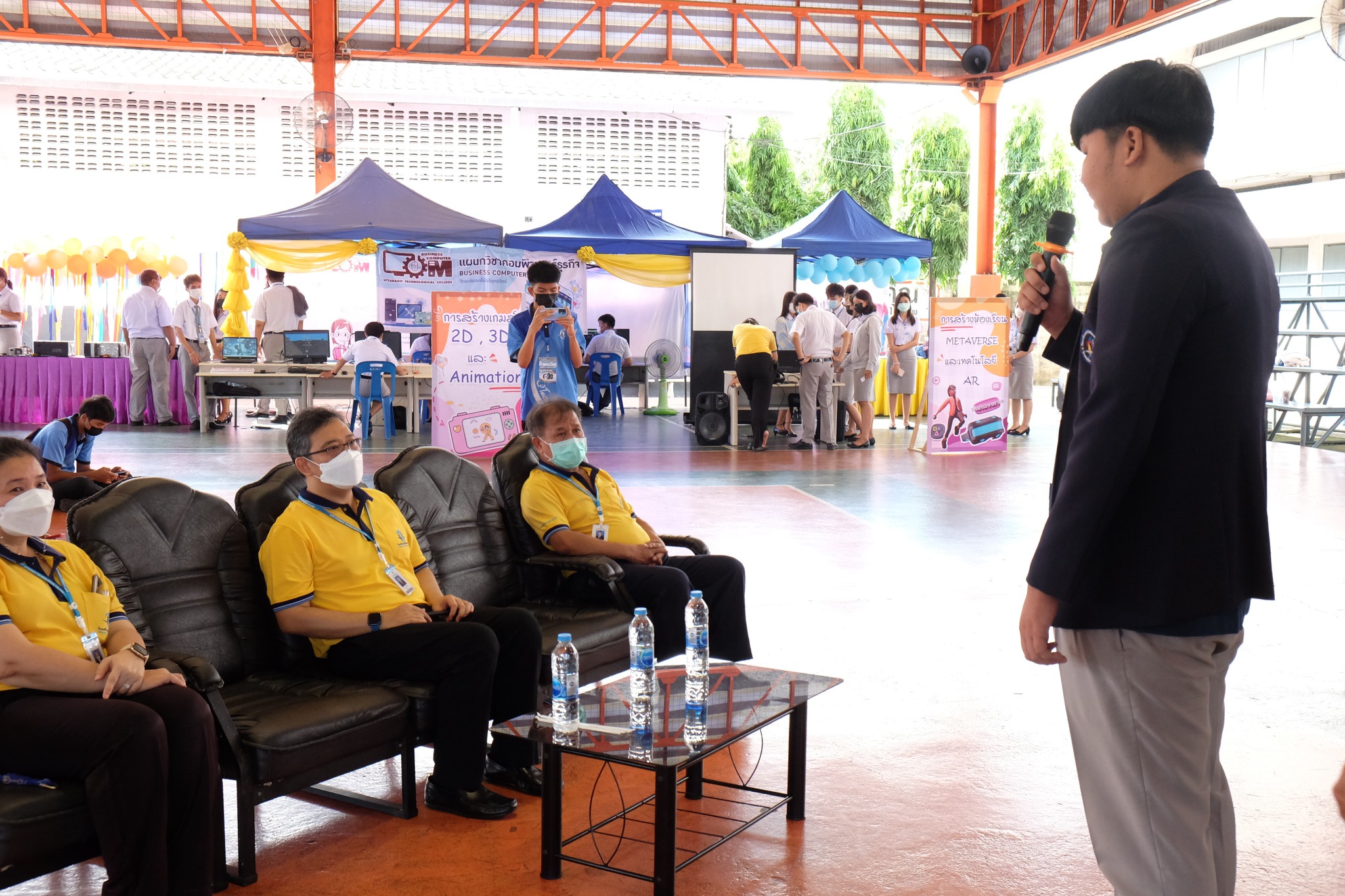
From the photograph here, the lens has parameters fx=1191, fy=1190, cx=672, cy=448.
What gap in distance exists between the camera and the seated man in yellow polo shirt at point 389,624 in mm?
3148

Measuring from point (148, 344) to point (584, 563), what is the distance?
35.3ft

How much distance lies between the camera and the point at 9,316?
13258 millimetres

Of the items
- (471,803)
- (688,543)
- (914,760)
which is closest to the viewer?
(471,803)

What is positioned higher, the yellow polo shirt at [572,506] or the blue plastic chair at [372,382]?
the blue plastic chair at [372,382]

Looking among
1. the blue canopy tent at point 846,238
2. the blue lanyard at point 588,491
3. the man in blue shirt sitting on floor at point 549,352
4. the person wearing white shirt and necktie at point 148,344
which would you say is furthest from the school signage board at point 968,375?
the person wearing white shirt and necktie at point 148,344

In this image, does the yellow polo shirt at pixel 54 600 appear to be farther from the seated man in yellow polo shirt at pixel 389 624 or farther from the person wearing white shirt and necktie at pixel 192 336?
the person wearing white shirt and necktie at pixel 192 336

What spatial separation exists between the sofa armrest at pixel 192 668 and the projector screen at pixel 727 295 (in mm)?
10719

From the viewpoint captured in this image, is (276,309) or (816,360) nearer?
(816,360)

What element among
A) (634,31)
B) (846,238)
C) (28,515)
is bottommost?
(28,515)

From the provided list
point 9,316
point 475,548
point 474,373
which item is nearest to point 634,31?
point 474,373

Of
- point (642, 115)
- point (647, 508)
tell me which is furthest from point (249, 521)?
point (642, 115)

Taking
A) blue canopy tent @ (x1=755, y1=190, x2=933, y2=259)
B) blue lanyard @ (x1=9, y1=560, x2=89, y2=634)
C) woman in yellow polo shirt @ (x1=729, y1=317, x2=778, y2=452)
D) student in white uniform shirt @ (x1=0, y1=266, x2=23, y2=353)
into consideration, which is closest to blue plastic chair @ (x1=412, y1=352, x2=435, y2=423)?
woman in yellow polo shirt @ (x1=729, y1=317, x2=778, y2=452)

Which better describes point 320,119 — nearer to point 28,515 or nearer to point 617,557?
point 617,557

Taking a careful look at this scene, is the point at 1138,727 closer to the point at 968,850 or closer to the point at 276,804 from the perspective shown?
the point at 968,850
